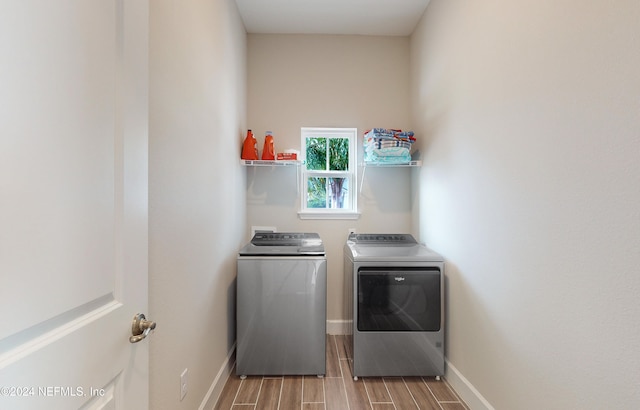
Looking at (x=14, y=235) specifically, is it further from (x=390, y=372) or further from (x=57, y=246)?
(x=390, y=372)

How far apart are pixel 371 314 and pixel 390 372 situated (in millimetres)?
430

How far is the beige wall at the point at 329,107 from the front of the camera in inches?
112

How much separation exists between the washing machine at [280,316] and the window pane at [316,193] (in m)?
0.94

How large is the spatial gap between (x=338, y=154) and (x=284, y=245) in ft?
3.74

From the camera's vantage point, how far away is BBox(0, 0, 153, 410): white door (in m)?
0.47

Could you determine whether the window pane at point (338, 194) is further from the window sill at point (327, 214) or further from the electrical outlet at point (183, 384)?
the electrical outlet at point (183, 384)

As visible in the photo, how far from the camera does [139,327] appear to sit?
0.79 metres

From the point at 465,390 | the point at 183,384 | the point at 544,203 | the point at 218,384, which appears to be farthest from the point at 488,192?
the point at 218,384

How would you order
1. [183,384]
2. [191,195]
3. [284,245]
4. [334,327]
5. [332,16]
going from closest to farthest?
[183,384] < [191,195] < [284,245] < [332,16] < [334,327]

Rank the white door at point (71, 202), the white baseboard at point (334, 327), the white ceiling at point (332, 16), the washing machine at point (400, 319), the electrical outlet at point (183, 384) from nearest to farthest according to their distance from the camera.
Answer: the white door at point (71, 202) → the electrical outlet at point (183, 384) → the washing machine at point (400, 319) → the white ceiling at point (332, 16) → the white baseboard at point (334, 327)

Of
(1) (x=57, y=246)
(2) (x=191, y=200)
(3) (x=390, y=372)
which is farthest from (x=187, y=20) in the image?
(3) (x=390, y=372)

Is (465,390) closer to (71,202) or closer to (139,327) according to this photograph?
(139,327)

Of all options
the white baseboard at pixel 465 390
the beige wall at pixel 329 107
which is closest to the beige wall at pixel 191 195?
the beige wall at pixel 329 107

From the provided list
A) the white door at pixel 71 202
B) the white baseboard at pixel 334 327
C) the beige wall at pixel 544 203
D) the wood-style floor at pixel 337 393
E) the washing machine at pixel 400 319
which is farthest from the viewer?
the white baseboard at pixel 334 327
